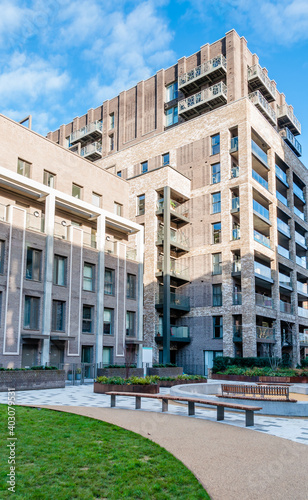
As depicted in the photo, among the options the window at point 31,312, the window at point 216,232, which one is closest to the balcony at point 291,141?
the window at point 216,232

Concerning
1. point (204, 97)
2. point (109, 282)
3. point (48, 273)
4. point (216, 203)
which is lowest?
point (48, 273)

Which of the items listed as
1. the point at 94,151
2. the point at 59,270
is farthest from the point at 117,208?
the point at 94,151

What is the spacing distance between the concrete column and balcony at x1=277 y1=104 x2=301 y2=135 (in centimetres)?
3372

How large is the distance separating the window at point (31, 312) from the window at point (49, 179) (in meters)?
8.55

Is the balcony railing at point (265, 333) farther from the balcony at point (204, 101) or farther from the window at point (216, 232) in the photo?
the balcony at point (204, 101)

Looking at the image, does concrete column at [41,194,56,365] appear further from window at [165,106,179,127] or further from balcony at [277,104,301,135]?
balcony at [277,104,301,135]

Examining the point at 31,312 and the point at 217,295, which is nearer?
the point at 31,312

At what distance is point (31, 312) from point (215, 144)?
2408 centimetres

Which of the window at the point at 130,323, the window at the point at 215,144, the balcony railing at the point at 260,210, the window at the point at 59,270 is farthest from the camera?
the window at the point at 215,144

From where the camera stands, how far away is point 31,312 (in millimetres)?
27844

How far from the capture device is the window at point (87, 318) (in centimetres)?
3180

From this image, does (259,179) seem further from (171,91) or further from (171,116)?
(171,91)

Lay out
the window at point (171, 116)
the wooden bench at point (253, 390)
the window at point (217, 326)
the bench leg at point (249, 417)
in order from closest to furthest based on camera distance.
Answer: the bench leg at point (249, 417) < the wooden bench at point (253, 390) < the window at point (217, 326) < the window at point (171, 116)

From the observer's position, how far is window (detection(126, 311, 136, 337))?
35.7 m
